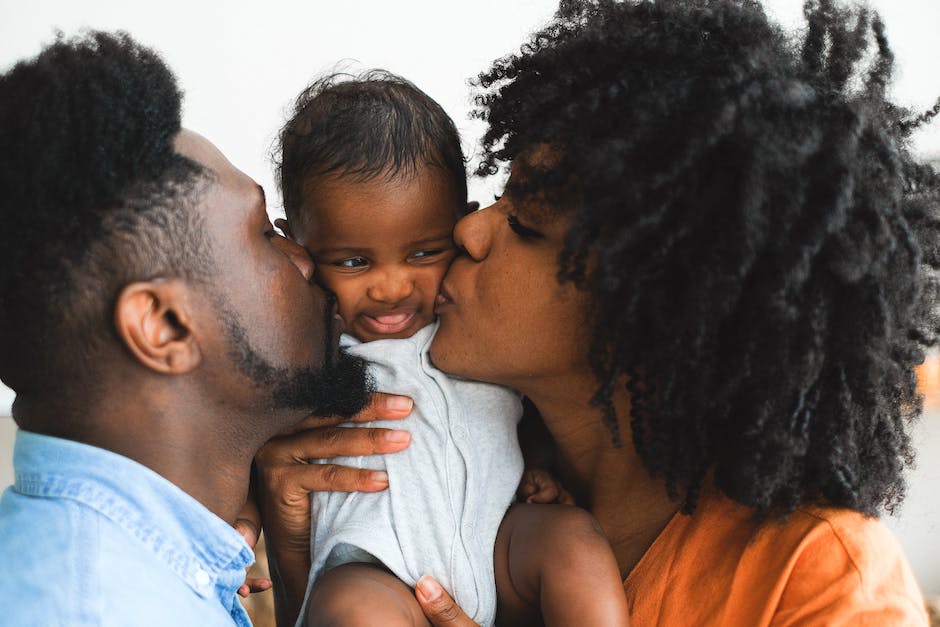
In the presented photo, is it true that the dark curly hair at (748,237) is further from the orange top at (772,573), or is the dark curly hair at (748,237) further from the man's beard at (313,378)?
the man's beard at (313,378)

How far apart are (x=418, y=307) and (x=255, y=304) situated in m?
0.37

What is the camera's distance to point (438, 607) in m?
1.22

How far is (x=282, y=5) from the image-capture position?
2.44 meters

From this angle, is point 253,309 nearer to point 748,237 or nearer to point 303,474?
point 303,474

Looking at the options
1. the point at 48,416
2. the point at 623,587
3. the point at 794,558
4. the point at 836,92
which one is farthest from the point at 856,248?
the point at 48,416

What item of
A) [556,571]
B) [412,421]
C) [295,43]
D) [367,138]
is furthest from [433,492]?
[295,43]

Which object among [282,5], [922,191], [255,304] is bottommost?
[255,304]

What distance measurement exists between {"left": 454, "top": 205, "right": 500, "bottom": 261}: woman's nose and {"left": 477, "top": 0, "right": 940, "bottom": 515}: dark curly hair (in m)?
0.08

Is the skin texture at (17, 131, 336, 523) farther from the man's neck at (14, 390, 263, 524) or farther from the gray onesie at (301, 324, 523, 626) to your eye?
the gray onesie at (301, 324, 523, 626)

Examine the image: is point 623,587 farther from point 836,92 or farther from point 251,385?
point 836,92

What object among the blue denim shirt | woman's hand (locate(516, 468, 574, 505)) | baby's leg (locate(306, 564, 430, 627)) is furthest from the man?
woman's hand (locate(516, 468, 574, 505))

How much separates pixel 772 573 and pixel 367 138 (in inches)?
33.8

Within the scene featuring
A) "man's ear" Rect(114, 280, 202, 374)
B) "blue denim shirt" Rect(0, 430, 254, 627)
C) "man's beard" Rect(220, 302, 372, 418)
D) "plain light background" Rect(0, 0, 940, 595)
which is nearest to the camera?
"blue denim shirt" Rect(0, 430, 254, 627)

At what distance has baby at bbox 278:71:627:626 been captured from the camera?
1.22 metres
